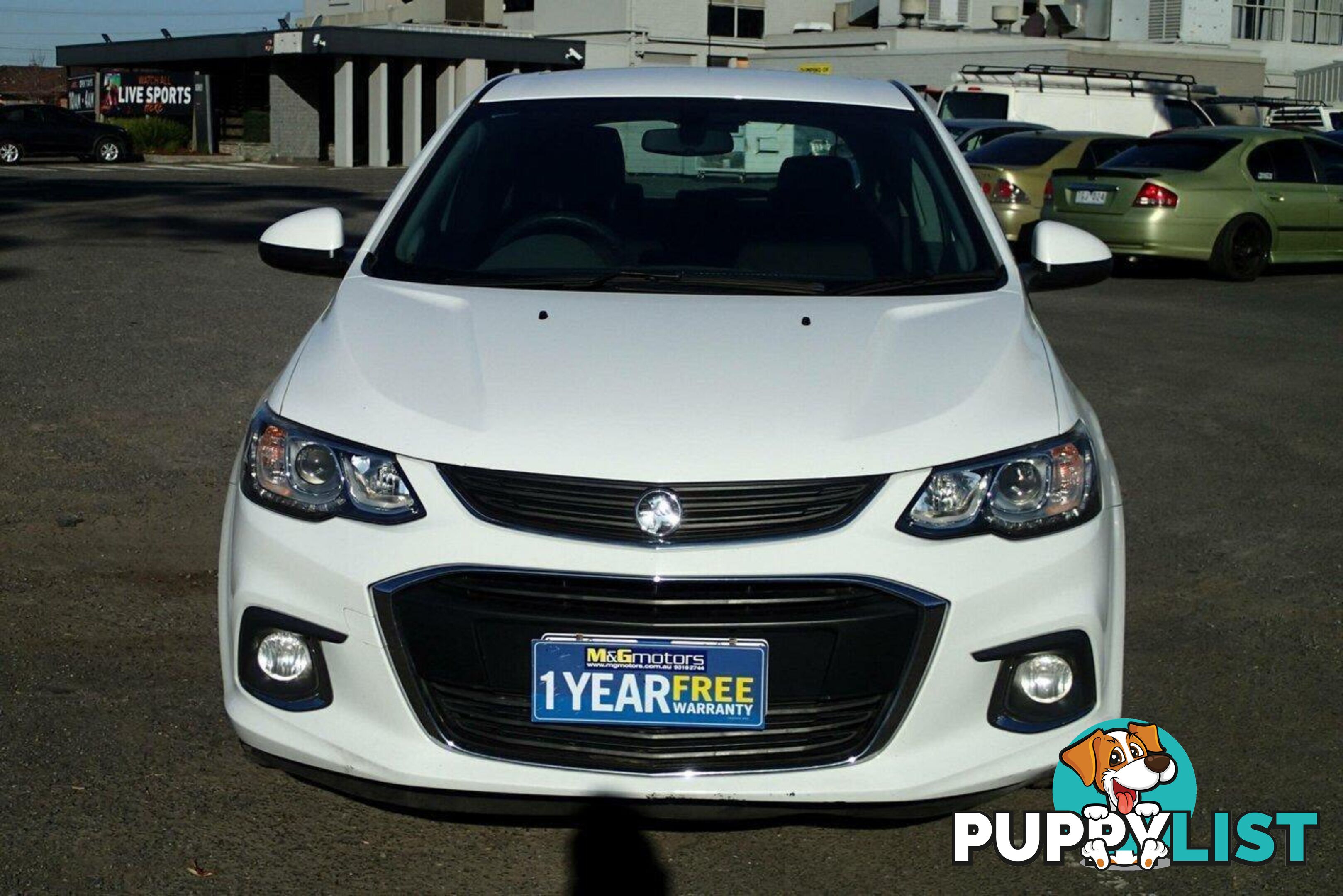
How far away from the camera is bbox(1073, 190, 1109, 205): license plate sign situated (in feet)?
50.3

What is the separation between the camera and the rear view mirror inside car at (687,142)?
4.71 m

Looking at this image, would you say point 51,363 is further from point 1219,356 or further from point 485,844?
point 1219,356

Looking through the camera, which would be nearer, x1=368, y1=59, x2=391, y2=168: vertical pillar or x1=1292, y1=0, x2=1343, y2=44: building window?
x1=368, y1=59, x2=391, y2=168: vertical pillar

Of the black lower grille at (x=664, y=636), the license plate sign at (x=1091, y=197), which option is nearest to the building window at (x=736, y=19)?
the license plate sign at (x=1091, y=197)

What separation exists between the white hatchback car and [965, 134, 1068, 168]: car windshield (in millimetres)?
15101

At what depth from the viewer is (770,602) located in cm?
291

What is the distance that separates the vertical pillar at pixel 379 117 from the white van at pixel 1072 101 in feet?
67.2

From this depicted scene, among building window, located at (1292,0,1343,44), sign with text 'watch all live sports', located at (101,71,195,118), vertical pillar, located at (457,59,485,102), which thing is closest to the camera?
building window, located at (1292,0,1343,44)

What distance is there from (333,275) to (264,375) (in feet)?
14.3

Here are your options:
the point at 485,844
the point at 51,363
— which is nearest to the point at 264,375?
the point at 51,363

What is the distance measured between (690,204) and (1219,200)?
12.2 m

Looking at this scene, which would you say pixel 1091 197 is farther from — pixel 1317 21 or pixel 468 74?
pixel 1317 21

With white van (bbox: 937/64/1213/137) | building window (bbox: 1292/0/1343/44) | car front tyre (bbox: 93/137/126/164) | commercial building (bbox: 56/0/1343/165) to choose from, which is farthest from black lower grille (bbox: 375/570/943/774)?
building window (bbox: 1292/0/1343/44)

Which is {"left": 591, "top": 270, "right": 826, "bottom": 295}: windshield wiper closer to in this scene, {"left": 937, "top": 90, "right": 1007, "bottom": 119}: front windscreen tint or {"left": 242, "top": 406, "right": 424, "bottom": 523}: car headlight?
{"left": 242, "top": 406, "right": 424, "bottom": 523}: car headlight
